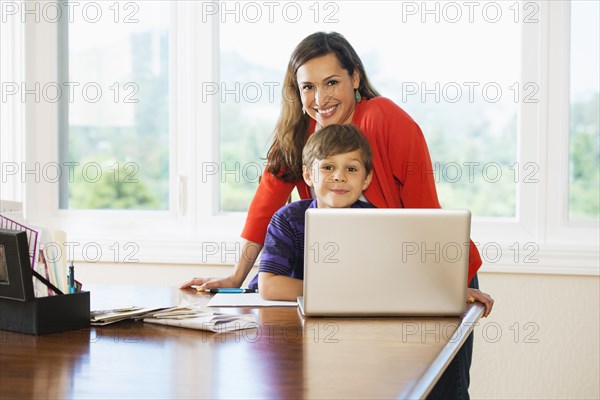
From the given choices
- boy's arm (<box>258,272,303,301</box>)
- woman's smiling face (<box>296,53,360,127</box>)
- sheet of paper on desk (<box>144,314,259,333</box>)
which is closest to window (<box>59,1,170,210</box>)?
woman's smiling face (<box>296,53,360,127</box>)

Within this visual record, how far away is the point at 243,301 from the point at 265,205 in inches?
21.2

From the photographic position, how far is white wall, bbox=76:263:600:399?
282 cm

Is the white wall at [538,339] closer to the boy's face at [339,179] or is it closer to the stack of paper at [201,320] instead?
the boy's face at [339,179]

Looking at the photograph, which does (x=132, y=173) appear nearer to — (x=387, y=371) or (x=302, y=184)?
(x=302, y=184)

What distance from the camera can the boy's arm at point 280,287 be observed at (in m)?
1.88

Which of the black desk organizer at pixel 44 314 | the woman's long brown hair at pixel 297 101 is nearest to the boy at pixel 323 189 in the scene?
the woman's long brown hair at pixel 297 101

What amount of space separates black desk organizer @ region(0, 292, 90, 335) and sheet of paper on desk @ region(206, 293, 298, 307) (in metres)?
0.39

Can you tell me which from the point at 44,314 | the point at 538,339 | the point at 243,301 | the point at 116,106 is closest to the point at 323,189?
the point at 243,301

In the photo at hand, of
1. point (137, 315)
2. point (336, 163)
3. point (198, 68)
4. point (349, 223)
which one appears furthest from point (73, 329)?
point (198, 68)

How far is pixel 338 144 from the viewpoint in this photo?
6.57 ft

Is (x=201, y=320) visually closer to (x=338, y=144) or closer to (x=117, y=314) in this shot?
(x=117, y=314)

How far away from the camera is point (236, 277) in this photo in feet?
7.66

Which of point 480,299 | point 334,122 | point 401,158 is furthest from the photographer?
point 334,122

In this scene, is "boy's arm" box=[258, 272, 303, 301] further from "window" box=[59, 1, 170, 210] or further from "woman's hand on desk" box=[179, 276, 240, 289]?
"window" box=[59, 1, 170, 210]
